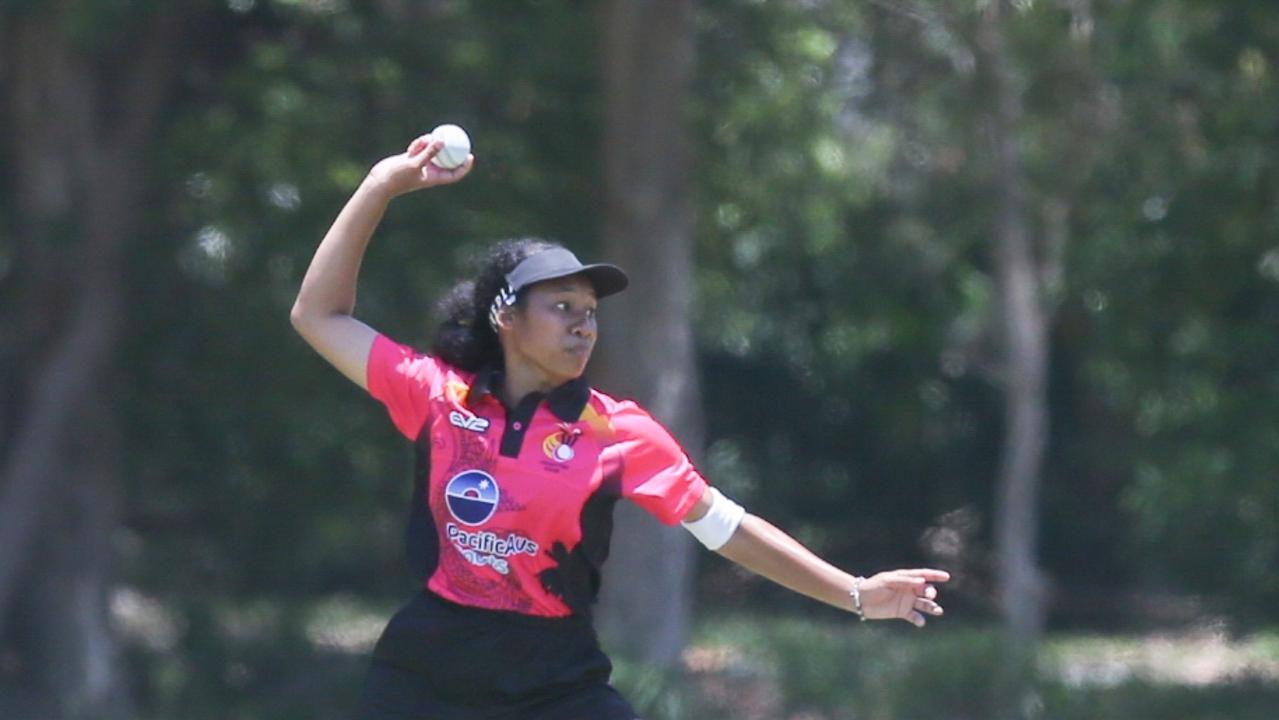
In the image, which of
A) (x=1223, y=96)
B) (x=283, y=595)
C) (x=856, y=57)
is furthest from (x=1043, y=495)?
(x=283, y=595)

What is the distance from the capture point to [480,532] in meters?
3.89

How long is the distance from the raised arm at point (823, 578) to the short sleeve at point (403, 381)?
0.61m

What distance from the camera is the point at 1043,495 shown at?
1521 cm

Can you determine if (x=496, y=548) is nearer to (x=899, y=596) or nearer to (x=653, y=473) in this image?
(x=653, y=473)

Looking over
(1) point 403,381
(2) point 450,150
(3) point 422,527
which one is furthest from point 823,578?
(2) point 450,150

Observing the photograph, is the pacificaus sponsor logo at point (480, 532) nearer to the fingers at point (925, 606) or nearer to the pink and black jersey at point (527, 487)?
the pink and black jersey at point (527, 487)

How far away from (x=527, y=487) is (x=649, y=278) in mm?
6531

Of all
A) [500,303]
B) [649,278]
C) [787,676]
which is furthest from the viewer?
[787,676]

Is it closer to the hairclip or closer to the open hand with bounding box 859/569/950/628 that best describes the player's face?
the hairclip

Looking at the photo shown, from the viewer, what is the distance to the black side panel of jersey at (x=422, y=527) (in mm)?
3988

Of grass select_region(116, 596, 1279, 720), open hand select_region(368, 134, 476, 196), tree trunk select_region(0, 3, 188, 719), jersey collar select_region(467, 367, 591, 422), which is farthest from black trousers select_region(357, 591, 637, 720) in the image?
tree trunk select_region(0, 3, 188, 719)

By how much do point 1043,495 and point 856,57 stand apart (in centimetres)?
401

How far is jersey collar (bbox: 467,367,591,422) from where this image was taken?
3.99 metres

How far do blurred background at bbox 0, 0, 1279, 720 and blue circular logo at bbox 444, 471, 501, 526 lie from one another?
560 cm
